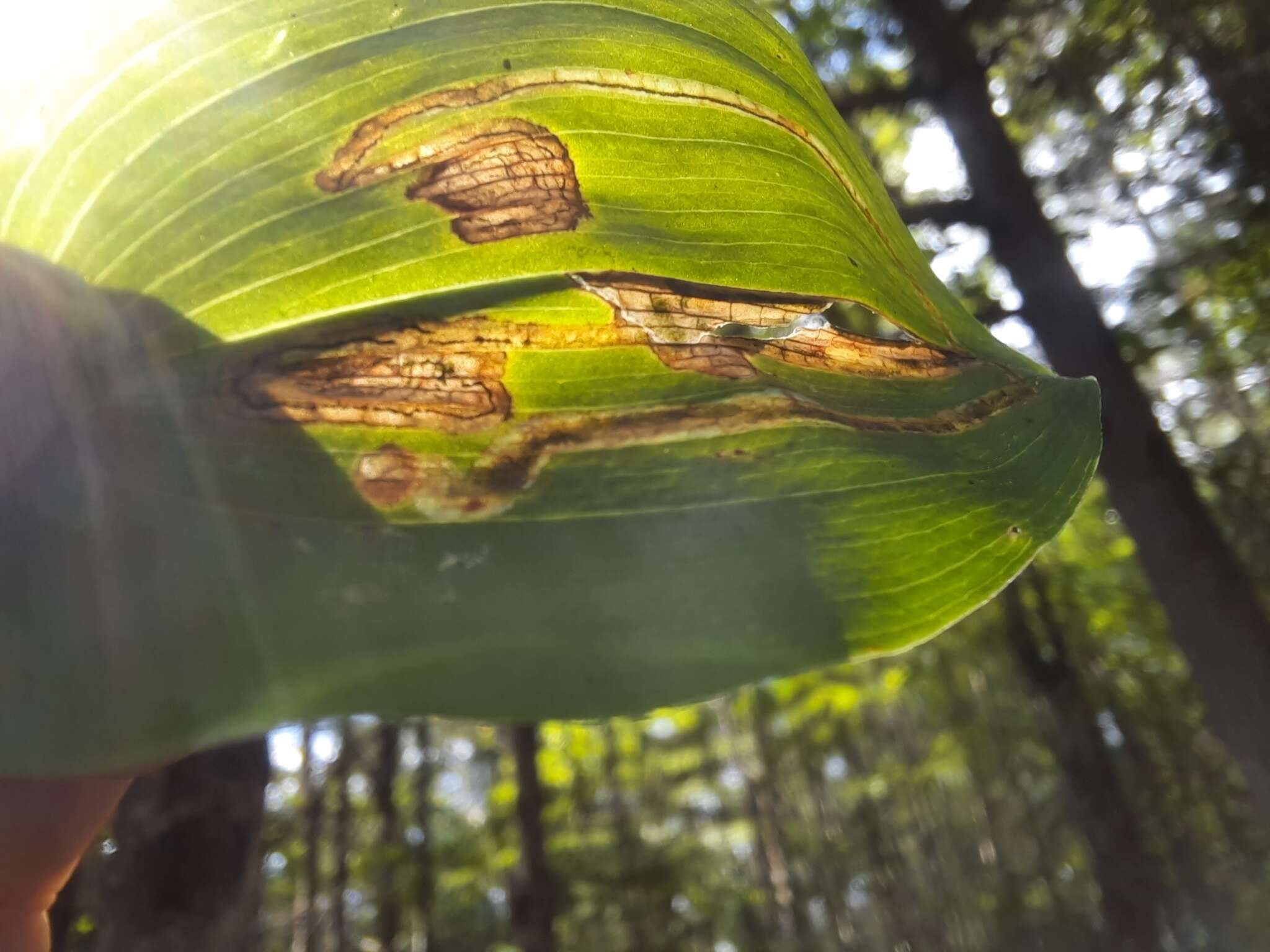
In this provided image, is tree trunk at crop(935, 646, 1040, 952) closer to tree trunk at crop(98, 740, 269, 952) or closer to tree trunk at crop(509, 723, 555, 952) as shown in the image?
tree trunk at crop(509, 723, 555, 952)

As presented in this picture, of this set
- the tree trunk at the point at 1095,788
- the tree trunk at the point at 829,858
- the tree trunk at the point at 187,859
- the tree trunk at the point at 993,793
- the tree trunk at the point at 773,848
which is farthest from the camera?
the tree trunk at the point at 829,858

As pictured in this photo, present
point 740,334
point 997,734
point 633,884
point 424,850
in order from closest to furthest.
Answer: point 740,334, point 633,884, point 424,850, point 997,734

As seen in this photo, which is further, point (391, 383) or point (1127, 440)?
point (1127, 440)

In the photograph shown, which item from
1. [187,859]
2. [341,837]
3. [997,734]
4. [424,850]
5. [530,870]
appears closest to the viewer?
[187,859]

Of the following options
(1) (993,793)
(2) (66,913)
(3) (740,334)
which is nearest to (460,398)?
(3) (740,334)

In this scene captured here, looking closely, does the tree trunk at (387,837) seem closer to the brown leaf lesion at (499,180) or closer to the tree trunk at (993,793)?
the tree trunk at (993,793)

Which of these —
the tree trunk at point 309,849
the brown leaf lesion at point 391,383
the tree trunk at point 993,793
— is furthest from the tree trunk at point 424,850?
the brown leaf lesion at point 391,383

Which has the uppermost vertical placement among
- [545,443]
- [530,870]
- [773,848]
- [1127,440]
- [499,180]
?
[1127,440]

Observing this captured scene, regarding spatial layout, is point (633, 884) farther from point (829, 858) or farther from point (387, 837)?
point (829, 858)
